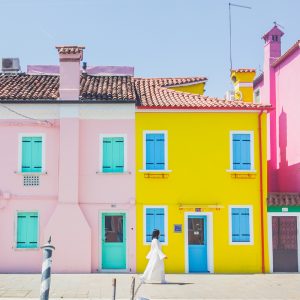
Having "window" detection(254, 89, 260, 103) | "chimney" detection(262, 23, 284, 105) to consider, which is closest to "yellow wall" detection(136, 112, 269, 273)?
"chimney" detection(262, 23, 284, 105)

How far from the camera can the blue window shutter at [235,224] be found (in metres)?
20.7

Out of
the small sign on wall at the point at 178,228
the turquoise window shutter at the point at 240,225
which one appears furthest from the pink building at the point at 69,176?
the turquoise window shutter at the point at 240,225

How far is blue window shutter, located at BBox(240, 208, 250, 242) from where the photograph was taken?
20734mm

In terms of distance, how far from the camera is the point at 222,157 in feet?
68.8

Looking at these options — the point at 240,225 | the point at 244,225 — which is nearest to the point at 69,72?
the point at 240,225

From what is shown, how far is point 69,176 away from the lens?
67.6ft

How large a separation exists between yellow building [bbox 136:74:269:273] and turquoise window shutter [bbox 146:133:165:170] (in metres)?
0.03

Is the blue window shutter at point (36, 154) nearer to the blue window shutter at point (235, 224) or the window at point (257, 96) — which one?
the blue window shutter at point (235, 224)

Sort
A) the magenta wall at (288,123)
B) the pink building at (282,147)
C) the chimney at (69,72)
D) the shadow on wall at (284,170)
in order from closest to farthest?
the pink building at (282,147) → the chimney at (69,72) → the magenta wall at (288,123) → the shadow on wall at (284,170)

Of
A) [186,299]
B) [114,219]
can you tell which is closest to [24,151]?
[114,219]

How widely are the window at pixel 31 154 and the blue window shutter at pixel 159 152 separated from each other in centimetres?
404

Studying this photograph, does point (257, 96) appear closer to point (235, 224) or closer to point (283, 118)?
point (283, 118)

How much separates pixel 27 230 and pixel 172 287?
20.9 feet

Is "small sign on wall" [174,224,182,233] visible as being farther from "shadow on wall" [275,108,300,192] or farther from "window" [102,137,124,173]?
"shadow on wall" [275,108,300,192]
